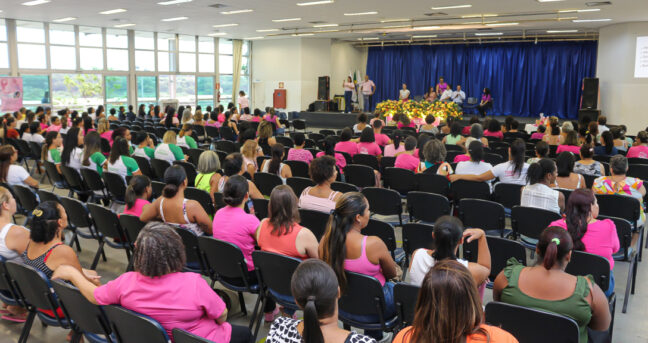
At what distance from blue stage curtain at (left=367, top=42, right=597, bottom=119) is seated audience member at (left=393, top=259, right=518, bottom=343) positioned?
20566mm

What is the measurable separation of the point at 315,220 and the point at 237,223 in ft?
2.67

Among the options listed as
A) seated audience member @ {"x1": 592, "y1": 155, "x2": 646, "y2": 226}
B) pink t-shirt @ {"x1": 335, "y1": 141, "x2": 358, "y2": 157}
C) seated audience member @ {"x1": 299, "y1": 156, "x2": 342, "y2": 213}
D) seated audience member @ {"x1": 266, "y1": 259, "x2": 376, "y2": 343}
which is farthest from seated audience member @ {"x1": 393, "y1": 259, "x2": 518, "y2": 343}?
pink t-shirt @ {"x1": 335, "y1": 141, "x2": 358, "y2": 157}

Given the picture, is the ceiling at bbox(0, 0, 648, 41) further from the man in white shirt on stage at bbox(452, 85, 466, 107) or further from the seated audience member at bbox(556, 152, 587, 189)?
the seated audience member at bbox(556, 152, 587, 189)

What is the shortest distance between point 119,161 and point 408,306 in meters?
4.82

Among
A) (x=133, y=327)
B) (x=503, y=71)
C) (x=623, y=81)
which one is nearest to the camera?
(x=133, y=327)

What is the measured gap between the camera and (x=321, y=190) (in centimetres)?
464

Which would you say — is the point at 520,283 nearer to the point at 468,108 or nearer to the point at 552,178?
the point at 552,178

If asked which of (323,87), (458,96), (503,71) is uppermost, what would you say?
(503,71)

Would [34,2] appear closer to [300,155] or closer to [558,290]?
[300,155]

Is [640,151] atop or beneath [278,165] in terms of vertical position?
atop

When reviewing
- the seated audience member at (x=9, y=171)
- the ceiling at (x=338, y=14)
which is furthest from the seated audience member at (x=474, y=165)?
the ceiling at (x=338, y=14)

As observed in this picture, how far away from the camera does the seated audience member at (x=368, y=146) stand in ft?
26.3

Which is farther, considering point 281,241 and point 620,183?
point 620,183

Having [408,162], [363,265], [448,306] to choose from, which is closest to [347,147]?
[408,162]
